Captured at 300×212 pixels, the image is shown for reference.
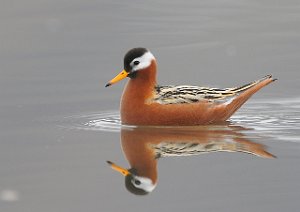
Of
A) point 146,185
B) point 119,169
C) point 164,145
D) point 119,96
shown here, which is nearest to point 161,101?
point 164,145

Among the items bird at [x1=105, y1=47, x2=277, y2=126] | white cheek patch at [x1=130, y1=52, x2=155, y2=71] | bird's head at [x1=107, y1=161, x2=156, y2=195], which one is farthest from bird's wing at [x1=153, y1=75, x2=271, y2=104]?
bird's head at [x1=107, y1=161, x2=156, y2=195]

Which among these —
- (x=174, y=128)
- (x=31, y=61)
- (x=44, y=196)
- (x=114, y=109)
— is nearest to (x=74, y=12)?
(x=31, y=61)

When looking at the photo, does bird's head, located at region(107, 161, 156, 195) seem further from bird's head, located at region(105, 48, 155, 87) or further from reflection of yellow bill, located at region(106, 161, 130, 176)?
bird's head, located at region(105, 48, 155, 87)

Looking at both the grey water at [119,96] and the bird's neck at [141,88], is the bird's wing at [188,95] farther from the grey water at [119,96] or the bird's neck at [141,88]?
the grey water at [119,96]

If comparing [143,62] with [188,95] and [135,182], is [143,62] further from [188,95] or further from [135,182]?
[135,182]

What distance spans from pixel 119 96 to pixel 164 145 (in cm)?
317

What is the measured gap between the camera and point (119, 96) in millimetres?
13711

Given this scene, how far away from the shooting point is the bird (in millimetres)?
11867

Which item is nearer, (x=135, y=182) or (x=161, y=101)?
(x=135, y=182)

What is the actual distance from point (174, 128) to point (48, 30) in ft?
22.4

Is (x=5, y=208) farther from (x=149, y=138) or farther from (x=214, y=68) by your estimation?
(x=214, y=68)

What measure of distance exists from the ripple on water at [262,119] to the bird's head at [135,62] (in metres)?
0.60

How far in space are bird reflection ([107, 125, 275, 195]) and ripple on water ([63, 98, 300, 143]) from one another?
0.31 m

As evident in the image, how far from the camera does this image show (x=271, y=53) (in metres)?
16.0
